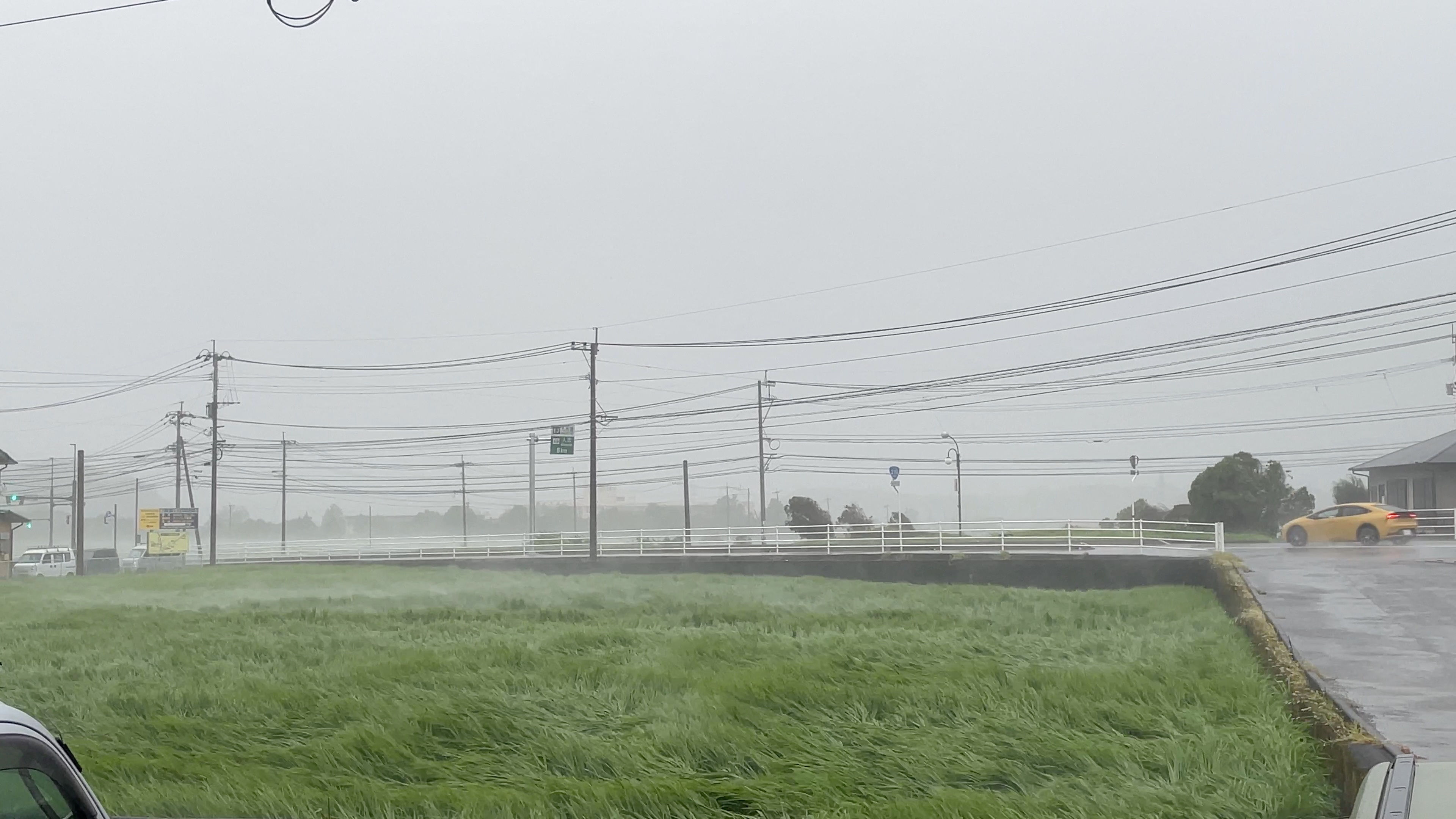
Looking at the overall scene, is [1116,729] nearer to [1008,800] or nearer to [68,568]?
[1008,800]

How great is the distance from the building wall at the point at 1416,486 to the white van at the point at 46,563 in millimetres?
48254

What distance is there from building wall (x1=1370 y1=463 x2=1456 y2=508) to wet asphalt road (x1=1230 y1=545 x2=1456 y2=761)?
15.4 meters

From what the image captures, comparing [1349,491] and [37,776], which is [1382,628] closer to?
[37,776]

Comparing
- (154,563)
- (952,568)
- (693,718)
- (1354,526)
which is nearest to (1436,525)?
(1354,526)

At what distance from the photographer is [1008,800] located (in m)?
7.07

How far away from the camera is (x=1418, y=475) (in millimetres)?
40781

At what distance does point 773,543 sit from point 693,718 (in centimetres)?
2677

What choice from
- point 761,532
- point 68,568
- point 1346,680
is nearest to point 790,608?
point 1346,680

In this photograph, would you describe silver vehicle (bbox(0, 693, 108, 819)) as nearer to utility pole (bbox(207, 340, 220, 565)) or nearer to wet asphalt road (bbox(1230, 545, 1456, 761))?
wet asphalt road (bbox(1230, 545, 1456, 761))

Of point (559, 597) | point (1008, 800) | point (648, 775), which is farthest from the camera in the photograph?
point (559, 597)

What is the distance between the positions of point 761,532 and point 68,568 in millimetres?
30158

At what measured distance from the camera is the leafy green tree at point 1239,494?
155ft

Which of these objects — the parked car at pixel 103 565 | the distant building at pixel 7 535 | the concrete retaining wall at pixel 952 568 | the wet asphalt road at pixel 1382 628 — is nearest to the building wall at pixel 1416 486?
the wet asphalt road at pixel 1382 628

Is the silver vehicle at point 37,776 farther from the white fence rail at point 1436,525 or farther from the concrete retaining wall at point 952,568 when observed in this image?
the white fence rail at point 1436,525
